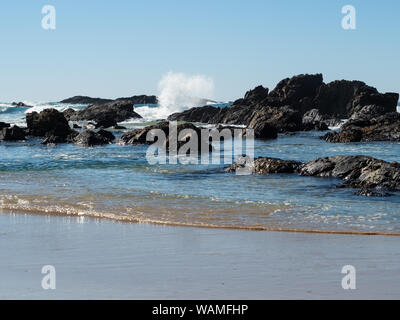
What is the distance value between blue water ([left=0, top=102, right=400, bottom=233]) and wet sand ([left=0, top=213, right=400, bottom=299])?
1.32 metres

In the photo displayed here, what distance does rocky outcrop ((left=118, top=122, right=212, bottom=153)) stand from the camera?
30.5 meters

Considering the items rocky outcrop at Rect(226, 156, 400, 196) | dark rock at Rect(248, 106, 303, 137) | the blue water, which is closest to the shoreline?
the blue water

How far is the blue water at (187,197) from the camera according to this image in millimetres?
12570

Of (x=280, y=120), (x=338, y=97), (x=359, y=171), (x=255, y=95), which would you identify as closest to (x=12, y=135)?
(x=280, y=120)

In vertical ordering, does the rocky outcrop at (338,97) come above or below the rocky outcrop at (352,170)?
above

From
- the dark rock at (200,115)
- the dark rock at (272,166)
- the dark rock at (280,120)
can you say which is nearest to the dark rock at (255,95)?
the dark rock at (200,115)

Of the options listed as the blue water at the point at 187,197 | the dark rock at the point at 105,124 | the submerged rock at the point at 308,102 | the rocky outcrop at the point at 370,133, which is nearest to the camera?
the blue water at the point at 187,197

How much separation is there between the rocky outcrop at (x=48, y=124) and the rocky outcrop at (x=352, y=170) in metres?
23.8

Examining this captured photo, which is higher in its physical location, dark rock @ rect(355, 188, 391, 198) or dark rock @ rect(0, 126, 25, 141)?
dark rock @ rect(0, 126, 25, 141)

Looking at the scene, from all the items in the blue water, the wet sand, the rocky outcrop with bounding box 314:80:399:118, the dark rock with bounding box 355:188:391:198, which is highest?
the rocky outcrop with bounding box 314:80:399:118

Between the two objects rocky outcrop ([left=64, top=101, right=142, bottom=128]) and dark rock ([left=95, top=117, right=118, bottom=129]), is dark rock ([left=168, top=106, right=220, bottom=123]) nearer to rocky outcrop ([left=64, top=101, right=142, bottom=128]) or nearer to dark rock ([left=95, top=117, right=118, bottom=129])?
rocky outcrop ([left=64, top=101, right=142, bottom=128])

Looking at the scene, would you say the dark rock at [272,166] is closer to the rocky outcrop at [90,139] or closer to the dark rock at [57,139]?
the rocky outcrop at [90,139]

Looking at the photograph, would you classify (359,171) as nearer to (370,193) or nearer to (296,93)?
(370,193)

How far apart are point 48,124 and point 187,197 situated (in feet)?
107
